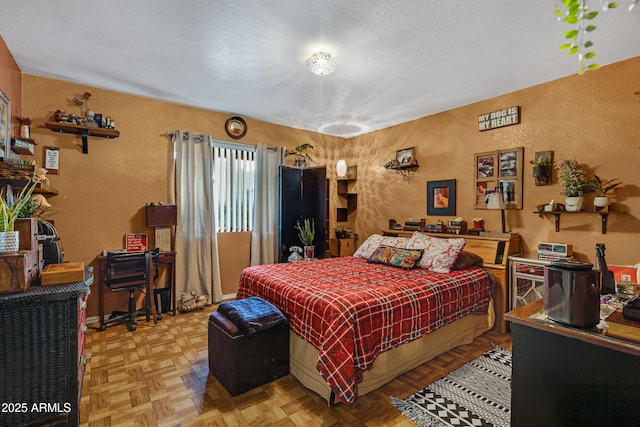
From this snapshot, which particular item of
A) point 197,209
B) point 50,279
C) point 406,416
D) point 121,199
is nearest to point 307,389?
point 406,416

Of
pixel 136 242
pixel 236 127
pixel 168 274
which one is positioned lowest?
pixel 168 274

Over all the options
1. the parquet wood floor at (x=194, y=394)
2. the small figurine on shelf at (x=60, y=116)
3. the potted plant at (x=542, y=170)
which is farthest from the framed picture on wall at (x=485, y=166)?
the small figurine on shelf at (x=60, y=116)

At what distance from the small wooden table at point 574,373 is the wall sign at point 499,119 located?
2.77 meters

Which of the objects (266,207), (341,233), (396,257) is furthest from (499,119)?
(266,207)

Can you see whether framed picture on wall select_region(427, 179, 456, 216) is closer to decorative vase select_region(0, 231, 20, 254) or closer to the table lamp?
the table lamp

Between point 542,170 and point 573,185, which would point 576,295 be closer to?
point 573,185

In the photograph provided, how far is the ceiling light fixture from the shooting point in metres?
2.57

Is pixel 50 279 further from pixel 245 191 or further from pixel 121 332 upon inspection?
pixel 245 191

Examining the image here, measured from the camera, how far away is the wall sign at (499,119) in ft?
11.1

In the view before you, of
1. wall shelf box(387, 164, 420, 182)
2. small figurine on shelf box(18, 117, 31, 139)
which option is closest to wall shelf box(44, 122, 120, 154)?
small figurine on shelf box(18, 117, 31, 139)

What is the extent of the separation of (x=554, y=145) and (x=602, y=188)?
603 mm

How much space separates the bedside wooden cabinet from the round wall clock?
226 centimetres

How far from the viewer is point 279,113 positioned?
4273mm

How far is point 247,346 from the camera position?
6.89 feet
